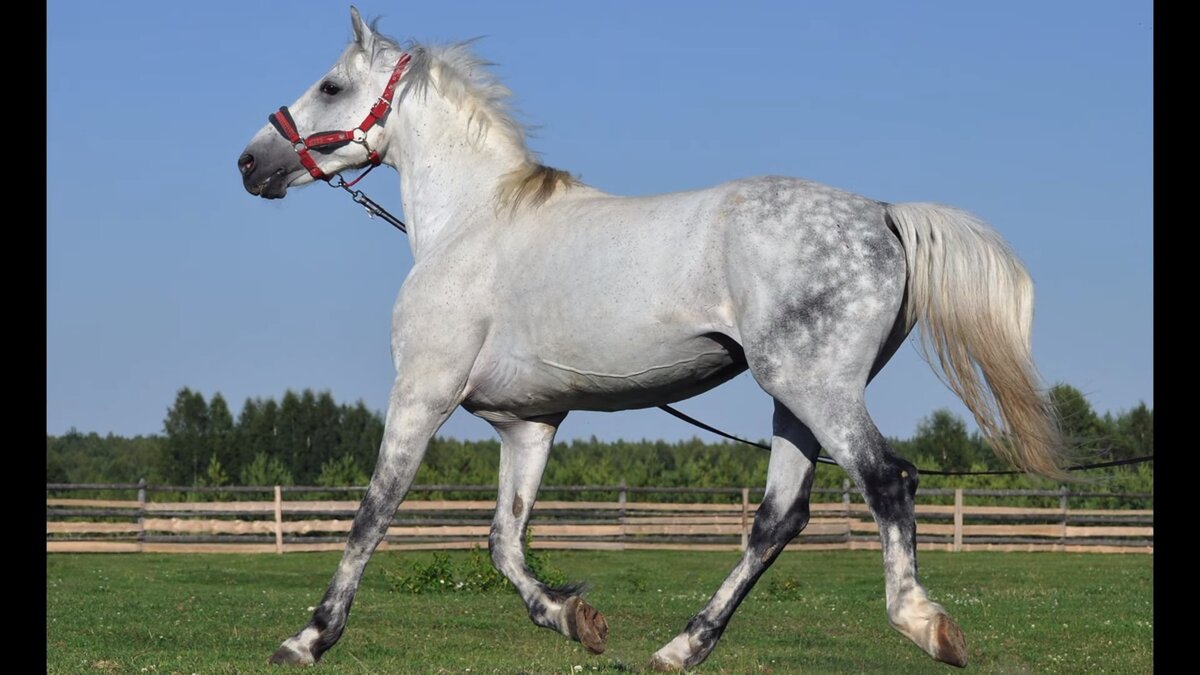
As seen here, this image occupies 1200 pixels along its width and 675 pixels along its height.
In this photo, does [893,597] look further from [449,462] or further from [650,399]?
[449,462]

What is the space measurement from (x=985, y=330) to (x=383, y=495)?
8.28ft

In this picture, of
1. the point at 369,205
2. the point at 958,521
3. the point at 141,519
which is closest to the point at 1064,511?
the point at 958,521

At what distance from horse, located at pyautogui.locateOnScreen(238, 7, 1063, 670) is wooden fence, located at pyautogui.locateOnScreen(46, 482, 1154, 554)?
64.2 ft

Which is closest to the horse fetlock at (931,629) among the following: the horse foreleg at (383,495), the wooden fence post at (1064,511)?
the horse foreleg at (383,495)

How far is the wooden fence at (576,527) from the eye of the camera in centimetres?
2627

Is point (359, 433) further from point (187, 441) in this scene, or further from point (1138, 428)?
point (1138, 428)

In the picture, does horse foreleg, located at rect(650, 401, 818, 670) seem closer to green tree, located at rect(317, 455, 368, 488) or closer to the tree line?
the tree line

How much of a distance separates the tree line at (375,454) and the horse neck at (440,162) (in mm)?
21520

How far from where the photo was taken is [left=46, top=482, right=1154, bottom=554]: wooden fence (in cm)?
2627

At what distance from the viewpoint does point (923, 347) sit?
199 inches

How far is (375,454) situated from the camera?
4019 centimetres

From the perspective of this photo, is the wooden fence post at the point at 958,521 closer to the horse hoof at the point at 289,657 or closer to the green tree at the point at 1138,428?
the green tree at the point at 1138,428
